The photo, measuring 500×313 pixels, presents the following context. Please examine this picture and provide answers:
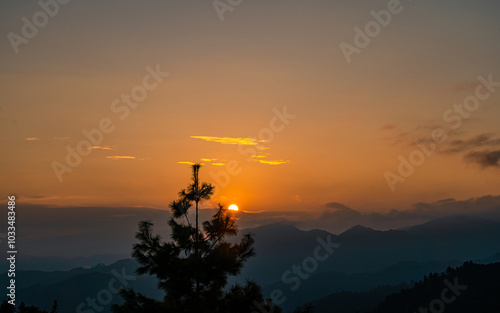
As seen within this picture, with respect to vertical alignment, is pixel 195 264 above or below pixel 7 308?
above

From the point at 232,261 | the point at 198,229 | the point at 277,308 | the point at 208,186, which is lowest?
the point at 277,308

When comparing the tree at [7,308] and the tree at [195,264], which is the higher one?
the tree at [195,264]

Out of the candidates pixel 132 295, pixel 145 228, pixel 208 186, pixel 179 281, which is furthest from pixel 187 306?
pixel 208 186

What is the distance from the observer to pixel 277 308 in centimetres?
2534

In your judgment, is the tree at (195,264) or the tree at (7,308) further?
the tree at (7,308)

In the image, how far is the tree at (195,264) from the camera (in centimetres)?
2514

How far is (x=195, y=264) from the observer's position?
25.0 metres

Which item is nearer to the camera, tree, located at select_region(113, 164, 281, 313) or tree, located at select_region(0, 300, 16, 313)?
tree, located at select_region(113, 164, 281, 313)

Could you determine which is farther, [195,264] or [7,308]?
[7,308]

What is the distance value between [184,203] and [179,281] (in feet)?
13.6

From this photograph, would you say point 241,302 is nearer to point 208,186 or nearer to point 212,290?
point 212,290

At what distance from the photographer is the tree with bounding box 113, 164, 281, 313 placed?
2514 cm

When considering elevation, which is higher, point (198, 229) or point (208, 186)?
point (208, 186)

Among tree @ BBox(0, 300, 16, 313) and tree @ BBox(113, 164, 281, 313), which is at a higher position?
tree @ BBox(113, 164, 281, 313)
